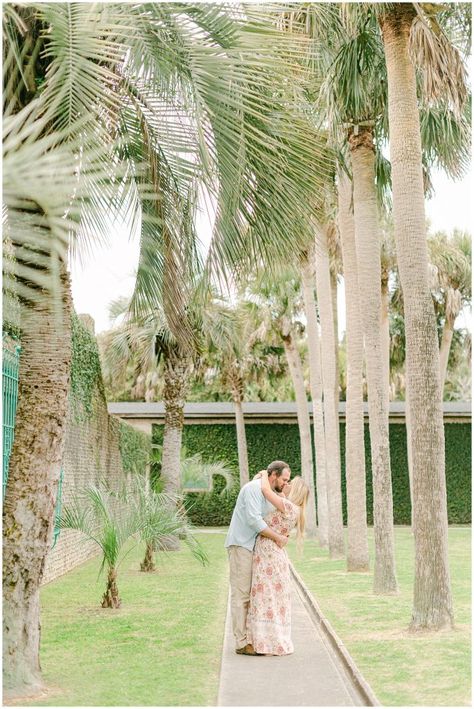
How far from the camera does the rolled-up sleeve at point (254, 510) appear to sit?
8469 millimetres

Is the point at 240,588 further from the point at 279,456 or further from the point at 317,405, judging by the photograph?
the point at 279,456

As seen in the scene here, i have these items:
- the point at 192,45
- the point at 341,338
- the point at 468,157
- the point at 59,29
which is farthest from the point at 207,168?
the point at 341,338

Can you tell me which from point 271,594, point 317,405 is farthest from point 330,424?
point 271,594

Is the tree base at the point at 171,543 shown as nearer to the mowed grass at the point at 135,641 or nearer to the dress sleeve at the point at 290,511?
the mowed grass at the point at 135,641

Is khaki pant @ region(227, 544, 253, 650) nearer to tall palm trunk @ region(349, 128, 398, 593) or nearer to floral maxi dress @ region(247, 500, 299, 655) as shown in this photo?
floral maxi dress @ region(247, 500, 299, 655)

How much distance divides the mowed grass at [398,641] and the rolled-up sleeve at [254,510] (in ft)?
4.45

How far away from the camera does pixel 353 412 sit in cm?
1534

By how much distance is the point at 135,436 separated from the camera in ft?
85.9

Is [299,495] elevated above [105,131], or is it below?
below

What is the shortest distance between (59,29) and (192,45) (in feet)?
3.74

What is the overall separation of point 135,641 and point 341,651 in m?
2.04

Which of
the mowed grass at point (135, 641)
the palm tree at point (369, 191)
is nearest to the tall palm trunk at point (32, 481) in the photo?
the mowed grass at point (135, 641)

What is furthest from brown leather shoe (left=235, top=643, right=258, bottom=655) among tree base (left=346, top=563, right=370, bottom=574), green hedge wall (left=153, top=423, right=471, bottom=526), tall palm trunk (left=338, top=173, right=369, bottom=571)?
green hedge wall (left=153, top=423, right=471, bottom=526)

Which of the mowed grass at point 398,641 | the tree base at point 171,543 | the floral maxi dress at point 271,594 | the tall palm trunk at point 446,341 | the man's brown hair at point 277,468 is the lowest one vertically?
the tree base at point 171,543
